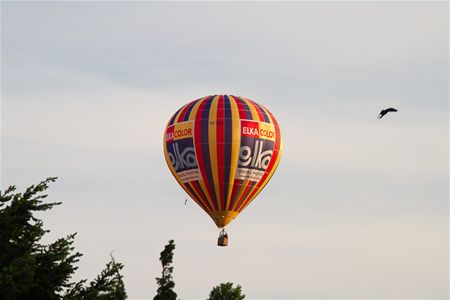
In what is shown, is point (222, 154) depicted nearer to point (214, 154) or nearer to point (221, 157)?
point (221, 157)

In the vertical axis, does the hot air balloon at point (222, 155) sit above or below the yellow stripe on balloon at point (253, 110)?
below

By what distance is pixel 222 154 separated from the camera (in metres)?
75.7

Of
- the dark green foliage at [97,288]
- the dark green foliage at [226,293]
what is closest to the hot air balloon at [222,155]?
the dark green foliage at [226,293]

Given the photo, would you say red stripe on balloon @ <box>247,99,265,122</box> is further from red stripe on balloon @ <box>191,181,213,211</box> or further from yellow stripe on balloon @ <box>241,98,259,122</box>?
red stripe on balloon @ <box>191,181,213,211</box>

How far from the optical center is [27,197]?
3219 cm

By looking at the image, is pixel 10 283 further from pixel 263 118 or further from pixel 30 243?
pixel 263 118

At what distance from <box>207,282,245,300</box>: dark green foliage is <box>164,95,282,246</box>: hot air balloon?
14.0m

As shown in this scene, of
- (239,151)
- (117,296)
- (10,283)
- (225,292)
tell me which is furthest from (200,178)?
(10,283)

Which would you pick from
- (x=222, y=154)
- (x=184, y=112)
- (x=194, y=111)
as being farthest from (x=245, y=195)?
(x=184, y=112)

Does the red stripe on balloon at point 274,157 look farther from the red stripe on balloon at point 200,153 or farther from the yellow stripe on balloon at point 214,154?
the red stripe on balloon at point 200,153

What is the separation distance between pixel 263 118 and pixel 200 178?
19.7 ft

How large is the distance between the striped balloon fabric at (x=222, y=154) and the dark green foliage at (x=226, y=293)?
14011 millimetres

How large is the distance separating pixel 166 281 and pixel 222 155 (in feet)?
34.9

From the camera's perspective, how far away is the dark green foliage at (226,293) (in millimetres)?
88750
